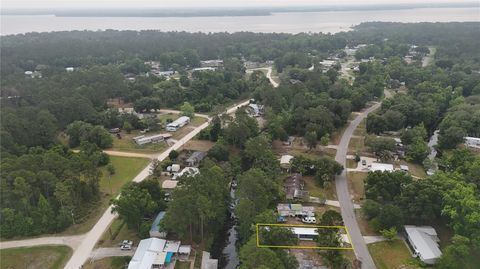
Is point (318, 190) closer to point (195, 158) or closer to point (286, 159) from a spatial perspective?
point (286, 159)

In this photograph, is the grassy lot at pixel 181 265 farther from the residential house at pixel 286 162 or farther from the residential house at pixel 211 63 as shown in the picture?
the residential house at pixel 211 63

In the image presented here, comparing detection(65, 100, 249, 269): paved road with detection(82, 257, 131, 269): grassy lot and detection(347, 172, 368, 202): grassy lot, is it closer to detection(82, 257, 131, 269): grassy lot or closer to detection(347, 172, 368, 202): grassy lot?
detection(82, 257, 131, 269): grassy lot

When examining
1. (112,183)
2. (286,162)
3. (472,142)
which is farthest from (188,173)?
(472,142)

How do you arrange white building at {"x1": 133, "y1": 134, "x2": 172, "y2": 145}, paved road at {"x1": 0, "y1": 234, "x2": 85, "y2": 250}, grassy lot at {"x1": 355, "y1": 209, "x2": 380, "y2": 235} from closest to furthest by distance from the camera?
1. paved road at {"x1": 0, "y1": 234, "x2": 85, "y2": 250}
2. grassy lot at {"x1": 355, "y1": 209, "x2": 380, "y2": 235}
3. white building at {"x1": 133, "y1": 134, "x2": 172, "y2": 145}

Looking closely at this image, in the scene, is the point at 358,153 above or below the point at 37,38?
below

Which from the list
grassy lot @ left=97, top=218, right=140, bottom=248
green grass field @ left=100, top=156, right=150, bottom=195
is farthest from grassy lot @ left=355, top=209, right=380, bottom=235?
green grass field @ left=100, top=156, right=150, bottom=195

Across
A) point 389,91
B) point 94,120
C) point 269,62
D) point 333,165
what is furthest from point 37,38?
point 333,165

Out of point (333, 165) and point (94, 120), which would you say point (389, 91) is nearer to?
point (333, 165)
